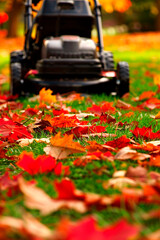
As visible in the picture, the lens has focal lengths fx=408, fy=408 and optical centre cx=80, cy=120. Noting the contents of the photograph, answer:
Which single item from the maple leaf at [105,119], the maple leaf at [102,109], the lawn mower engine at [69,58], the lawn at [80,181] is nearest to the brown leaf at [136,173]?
the lawn at [80,181]

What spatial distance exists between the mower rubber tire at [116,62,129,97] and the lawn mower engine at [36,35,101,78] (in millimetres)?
245

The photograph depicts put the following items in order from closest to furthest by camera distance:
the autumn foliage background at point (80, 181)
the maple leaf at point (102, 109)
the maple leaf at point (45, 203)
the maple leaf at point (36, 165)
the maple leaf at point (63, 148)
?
the autumn foliage background at point (80, 181), the maple leaf at point (45, 203), the maple leaf at point (36, 165), the maple leaf at point (63, 148), the maple leaf at point (102, 109)

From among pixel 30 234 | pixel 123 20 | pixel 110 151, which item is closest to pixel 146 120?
pixel 110 151

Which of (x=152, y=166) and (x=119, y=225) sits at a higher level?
(x=119, y=225)

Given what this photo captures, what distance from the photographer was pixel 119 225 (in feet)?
3.36

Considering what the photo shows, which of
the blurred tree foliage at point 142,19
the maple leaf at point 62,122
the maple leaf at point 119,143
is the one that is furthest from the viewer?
the blurred tree foliage at point 142,19

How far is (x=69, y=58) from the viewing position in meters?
4.52

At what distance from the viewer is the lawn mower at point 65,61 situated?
441 cm

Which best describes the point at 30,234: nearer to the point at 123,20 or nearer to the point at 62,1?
the point at 62,1

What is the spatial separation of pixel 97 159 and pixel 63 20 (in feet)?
11.2

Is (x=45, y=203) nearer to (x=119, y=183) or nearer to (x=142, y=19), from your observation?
(x=119, y=183)

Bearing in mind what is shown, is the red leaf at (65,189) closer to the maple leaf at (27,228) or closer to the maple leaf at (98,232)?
the maple leaf at (27,228)

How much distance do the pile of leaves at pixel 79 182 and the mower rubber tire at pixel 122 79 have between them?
1.46 meters

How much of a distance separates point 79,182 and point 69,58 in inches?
118
